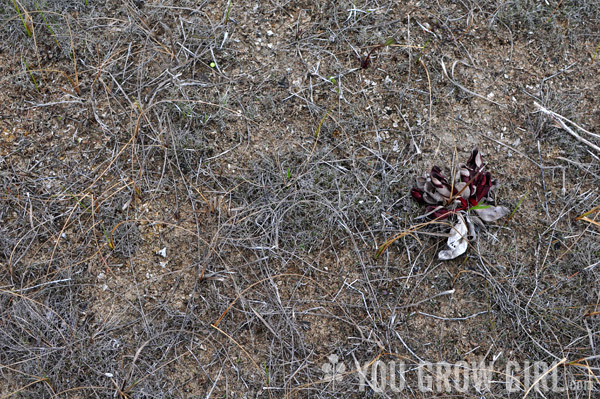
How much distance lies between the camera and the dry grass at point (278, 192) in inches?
76.7

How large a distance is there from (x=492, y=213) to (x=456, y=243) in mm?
254

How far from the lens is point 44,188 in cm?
215

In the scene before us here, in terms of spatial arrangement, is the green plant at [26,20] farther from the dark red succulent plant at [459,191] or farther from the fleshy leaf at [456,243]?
the fleshy leaf at [456,243]

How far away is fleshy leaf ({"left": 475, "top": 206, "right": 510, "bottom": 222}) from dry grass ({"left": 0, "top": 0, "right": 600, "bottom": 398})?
0.07 metres

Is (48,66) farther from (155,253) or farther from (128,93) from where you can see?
(155,253)

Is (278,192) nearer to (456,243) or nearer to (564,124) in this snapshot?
(456,243)

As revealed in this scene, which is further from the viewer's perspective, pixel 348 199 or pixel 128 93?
pixel 128 93

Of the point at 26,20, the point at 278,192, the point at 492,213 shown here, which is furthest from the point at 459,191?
the point at 26,20

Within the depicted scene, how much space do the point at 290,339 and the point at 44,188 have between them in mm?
1372

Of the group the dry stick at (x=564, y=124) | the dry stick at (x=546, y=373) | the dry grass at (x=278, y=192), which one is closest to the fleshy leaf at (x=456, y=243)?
the dry grass at (x=278, y=192)

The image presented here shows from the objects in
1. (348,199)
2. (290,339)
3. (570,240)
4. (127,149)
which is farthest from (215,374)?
(570,240)

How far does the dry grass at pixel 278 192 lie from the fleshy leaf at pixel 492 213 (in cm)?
7

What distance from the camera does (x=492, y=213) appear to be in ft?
6.93

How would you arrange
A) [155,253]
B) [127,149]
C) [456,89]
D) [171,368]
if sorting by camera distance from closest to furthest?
[171,368], [155,253], [127,149], [456,89]
